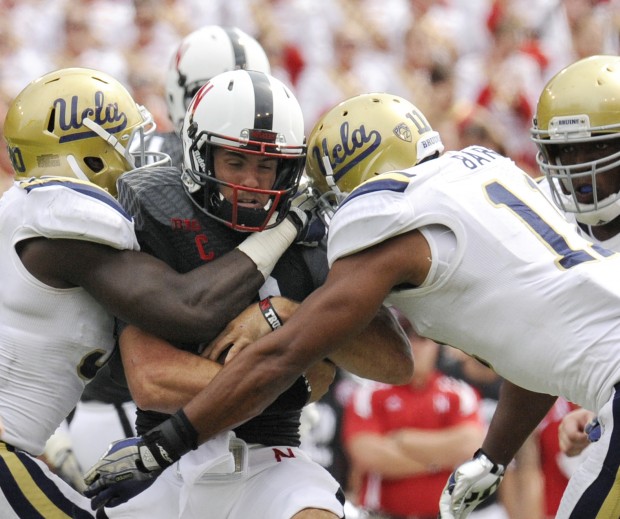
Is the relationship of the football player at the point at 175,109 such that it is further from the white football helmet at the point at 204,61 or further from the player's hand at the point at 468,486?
the player's hand at the point at 468,486

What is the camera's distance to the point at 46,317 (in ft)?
12.5

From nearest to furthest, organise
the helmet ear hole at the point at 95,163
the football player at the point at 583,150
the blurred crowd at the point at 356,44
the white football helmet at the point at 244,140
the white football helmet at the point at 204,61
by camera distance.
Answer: the white football helmet at the point at 244,140
the helmet ear hole at the point at 95,163
the football player at the point at 583,150
the white football helmet at the point at 204,61
the blurred crowd at the point at 356,44

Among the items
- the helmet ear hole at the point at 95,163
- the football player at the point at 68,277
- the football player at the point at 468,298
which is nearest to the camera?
the football player at the point at 468,298

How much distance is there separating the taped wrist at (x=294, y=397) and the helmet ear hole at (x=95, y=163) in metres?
0.98

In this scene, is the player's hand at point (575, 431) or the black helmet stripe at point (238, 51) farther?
the black helmet stripe at point (238, 51)

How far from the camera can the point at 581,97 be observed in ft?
14.2

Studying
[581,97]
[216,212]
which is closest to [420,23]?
[581,97]

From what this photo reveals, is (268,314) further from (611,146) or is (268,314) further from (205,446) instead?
(611,146)

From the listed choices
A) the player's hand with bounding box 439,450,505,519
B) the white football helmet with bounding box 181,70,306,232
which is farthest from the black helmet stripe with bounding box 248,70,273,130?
the player's hand with bounding box 439,450,505,519

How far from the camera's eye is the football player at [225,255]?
3715mm

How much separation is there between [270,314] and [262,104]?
643 mm

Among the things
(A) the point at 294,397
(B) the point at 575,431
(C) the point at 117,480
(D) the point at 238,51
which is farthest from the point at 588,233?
(D) the point at 238,51

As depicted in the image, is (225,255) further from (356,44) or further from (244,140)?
(356,44)

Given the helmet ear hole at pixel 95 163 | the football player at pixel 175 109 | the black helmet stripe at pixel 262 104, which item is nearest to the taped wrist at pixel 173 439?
the black helmet stripe at pixel 262 104
